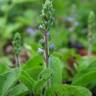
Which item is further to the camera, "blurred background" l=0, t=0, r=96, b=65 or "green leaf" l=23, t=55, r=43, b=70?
"blurred background" l=0, t=0, r=96, b=65

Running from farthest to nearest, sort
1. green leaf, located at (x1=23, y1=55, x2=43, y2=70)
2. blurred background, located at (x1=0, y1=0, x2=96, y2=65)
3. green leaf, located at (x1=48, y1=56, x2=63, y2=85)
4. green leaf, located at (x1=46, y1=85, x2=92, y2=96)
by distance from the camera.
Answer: blurred background, located at (x1=0, y1=0, x2=96, y2=65)
green leaf, located at (x1=23, y1=55, x2=43, y2=70)
green leaf, located at (x1=48, y1=56, x2=63, y2=85)
green leaf, located at (x1=46, y1=85, x2=92, y2=96)

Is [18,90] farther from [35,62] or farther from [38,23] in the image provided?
[38,23]

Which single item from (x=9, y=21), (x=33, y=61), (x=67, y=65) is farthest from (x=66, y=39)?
(x=33, y=61)

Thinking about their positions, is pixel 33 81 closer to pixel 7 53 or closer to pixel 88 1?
pixel 7 53

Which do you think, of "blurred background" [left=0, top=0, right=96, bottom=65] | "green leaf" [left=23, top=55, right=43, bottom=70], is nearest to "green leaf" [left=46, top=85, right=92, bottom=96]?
"green leaf" [left=23, top=55, right=43, bottom=70]

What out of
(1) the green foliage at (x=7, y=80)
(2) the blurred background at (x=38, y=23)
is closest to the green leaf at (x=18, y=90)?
(1) the green foliage at (x=7, y=80)

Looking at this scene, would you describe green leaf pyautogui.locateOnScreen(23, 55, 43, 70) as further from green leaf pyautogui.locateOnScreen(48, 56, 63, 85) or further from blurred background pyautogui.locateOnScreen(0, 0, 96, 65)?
blurred background pyautogui.locateOnScreen(0, 0, 96, 65)
